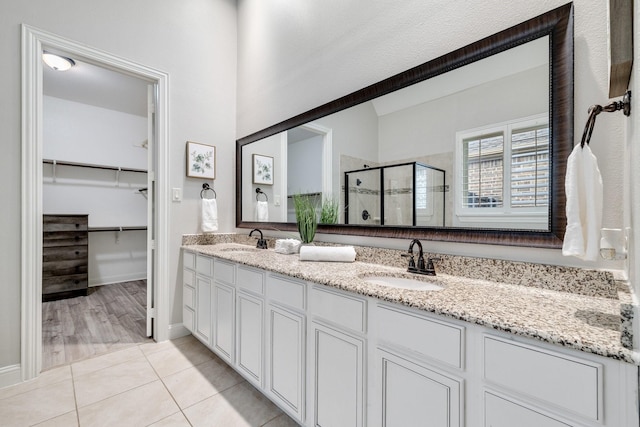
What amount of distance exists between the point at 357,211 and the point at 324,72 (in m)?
1.04

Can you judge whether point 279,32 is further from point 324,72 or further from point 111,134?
point 111,134

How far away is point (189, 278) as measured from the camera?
7.87ft

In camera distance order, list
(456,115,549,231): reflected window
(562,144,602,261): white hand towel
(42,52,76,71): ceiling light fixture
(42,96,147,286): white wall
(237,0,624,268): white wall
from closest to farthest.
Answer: (562,144,602,261): white hand towel, (237,0,624,268): white wall, (456,115,549,231): reflected window, (42,52,76,71): ceiling light fixture, (42,96,147,286): white wall

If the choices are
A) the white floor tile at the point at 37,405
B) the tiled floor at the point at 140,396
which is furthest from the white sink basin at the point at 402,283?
the white floor tile at the point at 37,405

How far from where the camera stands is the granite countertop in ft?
2.15

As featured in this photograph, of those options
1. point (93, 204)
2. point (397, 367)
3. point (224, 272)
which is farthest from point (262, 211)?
point (93, 204)

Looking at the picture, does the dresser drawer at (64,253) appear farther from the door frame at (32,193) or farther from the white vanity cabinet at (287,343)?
→ the white vanity cabinet at (287,343)

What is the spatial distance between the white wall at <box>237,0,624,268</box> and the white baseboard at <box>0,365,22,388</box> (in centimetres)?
214

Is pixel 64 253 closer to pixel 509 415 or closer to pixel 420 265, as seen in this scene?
pixel 420 265

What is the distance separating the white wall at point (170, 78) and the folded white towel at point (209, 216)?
0.09 metres

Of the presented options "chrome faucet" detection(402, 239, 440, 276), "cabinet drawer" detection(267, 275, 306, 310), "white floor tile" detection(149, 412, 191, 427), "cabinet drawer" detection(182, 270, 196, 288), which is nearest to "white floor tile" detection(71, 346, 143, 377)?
"cabinet drawer" detection(182, 270, 196, 288)

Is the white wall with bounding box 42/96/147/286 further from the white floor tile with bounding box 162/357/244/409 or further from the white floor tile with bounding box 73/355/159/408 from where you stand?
the white floor tile with bounding box 162/357/244/409

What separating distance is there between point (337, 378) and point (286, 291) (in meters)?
0.45

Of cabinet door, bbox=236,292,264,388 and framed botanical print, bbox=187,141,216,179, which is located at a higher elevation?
framed botanical print, bbox=187,141,216,179
